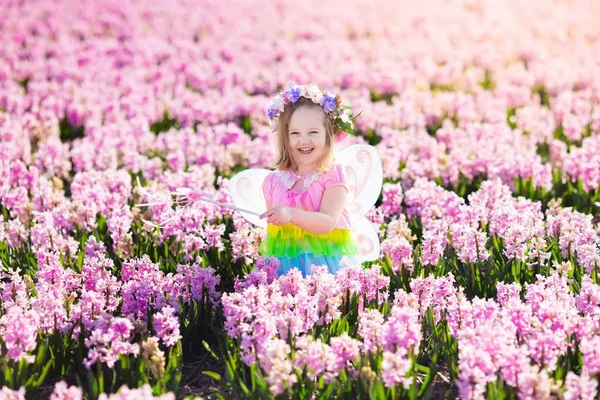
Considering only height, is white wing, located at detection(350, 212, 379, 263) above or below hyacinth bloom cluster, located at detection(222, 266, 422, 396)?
above

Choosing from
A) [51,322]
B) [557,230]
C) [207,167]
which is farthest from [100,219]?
[557,230]

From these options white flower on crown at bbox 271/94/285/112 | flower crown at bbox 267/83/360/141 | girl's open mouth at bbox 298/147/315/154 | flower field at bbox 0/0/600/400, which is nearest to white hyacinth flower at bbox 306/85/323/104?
flower crown at bbox 267/83/360/141

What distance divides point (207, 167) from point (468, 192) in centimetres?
242

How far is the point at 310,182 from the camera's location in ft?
17.0

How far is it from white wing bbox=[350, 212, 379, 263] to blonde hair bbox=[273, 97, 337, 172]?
49 cm

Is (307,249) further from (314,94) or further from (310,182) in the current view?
(314,94)

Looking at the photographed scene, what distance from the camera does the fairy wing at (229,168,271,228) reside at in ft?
18.3

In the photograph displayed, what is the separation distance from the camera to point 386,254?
5684 mm

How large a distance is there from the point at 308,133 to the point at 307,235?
0.66 m

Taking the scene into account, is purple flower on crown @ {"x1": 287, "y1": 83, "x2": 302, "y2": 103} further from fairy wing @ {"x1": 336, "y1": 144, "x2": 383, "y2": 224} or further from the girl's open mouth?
fairy wing @ {"x1": 336, "y1": 144, "x2": 383, "y2": 224}

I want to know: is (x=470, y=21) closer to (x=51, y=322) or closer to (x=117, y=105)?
(x=117, y=105)

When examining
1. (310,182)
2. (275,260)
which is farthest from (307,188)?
(275,260)

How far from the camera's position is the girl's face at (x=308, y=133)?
17.0ft

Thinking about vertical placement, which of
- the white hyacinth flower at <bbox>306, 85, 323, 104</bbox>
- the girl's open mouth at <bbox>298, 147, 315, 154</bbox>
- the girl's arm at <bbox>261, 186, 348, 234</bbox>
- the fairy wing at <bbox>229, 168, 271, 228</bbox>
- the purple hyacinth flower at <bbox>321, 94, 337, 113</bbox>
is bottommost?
the girl's arm at <bbox>261, 186, 348, 234</bbox>
